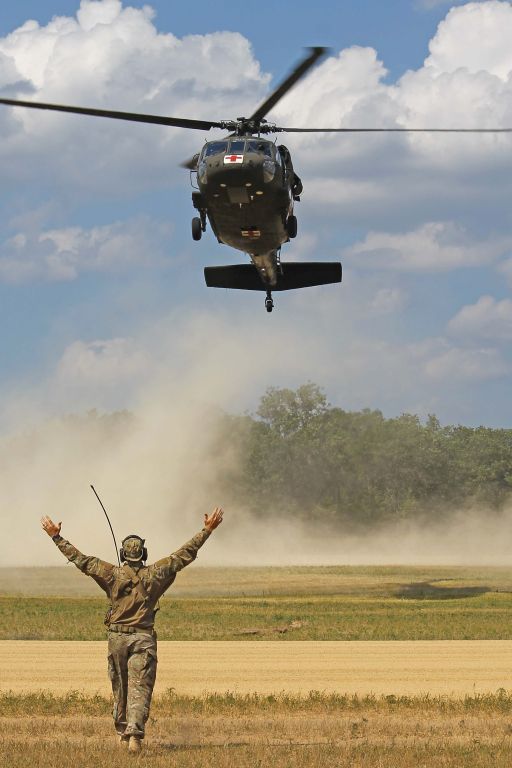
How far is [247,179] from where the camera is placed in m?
27.4

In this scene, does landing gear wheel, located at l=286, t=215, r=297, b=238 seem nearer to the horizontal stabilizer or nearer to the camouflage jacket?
the horizontal stabilizer

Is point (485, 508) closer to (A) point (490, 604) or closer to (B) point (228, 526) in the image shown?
(B) point (228, 526)

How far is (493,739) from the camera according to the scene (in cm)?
1452

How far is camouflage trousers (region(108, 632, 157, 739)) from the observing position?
41.5 ft

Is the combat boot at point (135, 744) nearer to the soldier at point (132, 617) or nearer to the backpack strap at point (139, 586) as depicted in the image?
the soldier at point (132, 617)

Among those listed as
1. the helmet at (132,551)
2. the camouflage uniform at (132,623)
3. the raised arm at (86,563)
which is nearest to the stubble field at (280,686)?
the camouflage uniform at (132,623)

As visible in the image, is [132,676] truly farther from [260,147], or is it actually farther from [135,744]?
[260,147]

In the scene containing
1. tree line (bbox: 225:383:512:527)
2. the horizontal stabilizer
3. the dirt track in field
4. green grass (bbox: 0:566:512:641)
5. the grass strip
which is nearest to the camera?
the grass strip

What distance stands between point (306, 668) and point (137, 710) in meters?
9.51

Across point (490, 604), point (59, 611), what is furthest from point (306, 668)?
point (490, 604)

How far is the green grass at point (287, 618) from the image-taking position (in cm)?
2902

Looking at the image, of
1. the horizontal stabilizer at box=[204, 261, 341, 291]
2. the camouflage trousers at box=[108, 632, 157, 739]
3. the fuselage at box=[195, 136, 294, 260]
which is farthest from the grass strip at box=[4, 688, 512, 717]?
the horizontal stabilizer at box=[204, 261, 341, 291]

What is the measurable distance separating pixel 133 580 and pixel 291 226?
62.5ft

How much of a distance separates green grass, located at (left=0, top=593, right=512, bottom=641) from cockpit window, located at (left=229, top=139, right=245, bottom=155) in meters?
10.8
